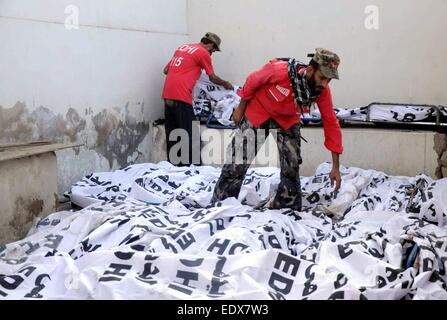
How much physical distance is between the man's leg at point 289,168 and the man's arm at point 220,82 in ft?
8.46

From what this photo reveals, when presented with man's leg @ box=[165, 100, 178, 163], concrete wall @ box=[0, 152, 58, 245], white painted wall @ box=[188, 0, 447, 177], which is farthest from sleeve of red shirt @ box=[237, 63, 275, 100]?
man's leg @ box=[165, 100, 178, 163]

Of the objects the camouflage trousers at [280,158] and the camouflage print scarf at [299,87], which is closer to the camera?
the camouflage print scarf at [299,87]

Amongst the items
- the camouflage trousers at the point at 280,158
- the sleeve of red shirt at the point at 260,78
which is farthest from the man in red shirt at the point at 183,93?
the sleeve of red shirt at the point at 260,78

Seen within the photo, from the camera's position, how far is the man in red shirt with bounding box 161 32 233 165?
7.48 meters

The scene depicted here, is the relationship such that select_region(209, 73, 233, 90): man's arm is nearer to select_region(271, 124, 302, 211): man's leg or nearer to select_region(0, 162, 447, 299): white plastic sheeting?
select_region(0, 162, 447, 299): white plastic sheeting

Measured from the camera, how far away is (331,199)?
224 inches

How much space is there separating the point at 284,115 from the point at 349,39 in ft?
10.4

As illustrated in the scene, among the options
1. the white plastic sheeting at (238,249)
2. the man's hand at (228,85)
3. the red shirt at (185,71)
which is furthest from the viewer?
the man's hand at (228,85)

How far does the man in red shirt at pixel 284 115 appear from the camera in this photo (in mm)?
4844

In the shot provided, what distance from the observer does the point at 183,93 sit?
746 cm

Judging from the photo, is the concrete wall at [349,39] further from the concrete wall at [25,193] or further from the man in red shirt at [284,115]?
the concrete wall at [25,193]

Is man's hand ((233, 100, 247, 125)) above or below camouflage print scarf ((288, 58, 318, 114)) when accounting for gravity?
below

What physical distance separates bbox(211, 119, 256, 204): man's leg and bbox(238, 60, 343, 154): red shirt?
4.6 inches
